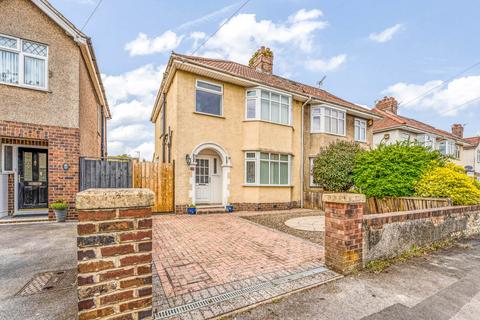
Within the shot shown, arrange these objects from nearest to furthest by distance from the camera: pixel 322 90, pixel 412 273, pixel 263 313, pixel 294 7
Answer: pixel 263 313 → pixel 412 273 → pixel 294 7 → pixel 322 90

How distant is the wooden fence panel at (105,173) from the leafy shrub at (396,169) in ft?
33.2

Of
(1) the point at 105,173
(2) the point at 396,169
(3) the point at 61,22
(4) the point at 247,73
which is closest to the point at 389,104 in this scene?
(4) the point at 247,73

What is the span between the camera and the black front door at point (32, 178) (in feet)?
28.7

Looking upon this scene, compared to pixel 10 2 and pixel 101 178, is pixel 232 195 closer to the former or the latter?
pixel 101 178

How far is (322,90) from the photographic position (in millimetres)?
18906

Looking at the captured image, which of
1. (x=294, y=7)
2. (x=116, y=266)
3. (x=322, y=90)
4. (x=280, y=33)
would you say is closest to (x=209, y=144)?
(x=280, y=33)

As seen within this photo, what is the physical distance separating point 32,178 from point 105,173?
305 cm

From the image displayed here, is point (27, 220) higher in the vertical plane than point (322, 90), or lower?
lower

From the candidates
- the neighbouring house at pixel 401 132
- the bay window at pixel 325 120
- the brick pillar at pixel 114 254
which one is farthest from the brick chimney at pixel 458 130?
the brick pillar at pixel 114 254

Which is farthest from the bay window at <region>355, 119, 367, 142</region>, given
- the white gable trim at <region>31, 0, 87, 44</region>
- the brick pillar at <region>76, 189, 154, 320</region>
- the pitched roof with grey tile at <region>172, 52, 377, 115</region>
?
the brick pillar at <region>76, 189, 154, 320</region>

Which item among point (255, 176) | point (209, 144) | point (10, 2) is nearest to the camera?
point (10, 2)

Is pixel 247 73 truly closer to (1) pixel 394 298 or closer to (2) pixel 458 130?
(1) pixel 394 298

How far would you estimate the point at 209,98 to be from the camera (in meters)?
10.9

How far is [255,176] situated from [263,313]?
8.80 m
